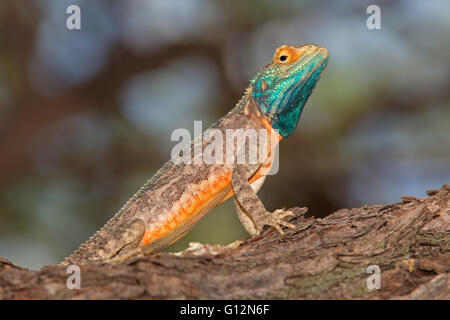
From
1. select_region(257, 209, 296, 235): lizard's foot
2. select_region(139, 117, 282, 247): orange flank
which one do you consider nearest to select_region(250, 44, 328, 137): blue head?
select_region(139, 117, 282, 247): orange flank

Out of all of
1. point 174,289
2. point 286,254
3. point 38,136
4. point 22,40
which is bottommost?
point 174,289

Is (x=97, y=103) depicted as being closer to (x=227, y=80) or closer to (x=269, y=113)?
(x=227, y=80)

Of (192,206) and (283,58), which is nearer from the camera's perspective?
(192,206)

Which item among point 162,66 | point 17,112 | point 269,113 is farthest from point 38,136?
point 269,113

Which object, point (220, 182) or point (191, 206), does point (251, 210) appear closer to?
point (220, 182)

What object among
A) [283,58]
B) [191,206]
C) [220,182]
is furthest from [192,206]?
[283,58]
